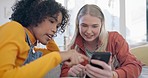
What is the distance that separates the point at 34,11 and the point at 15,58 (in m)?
0.30

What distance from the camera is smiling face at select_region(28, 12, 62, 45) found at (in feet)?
3.27

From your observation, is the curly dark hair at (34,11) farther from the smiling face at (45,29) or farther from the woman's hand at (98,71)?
the woman's hand at (98,71)

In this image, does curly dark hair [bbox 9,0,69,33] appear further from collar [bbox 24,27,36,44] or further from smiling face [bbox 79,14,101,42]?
smiling face [bbox 79,14,101,42]

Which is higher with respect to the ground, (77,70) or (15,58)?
(15,58)

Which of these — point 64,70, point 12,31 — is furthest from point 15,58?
point 64,70

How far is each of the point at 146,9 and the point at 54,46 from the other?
2.01 metres

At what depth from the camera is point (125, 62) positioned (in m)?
1.19

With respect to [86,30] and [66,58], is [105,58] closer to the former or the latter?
[66,58]

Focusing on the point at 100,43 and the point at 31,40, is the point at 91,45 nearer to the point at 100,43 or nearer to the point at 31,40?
the point at 100,43

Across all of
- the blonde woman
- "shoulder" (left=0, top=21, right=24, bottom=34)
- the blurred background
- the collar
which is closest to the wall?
the blurred background

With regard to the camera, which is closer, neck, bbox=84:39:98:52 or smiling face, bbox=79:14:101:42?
smiling face, bbox=79:14:101:42

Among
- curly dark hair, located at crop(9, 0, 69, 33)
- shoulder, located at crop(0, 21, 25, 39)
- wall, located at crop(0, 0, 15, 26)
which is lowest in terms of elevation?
shoulder, located at crop(0, 21, 25, 39)

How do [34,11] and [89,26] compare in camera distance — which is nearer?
[34,11]

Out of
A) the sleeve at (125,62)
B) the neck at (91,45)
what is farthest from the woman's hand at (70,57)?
the neck at (91,45)
